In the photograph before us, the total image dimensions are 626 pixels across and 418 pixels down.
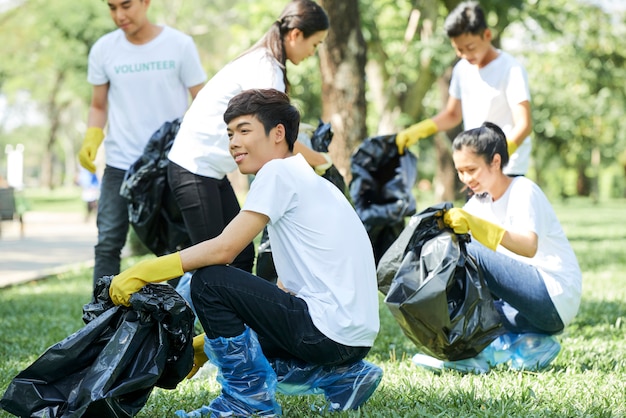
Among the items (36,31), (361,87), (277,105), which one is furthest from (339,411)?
(36,31)

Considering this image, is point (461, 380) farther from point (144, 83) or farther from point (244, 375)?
point (144, 83)

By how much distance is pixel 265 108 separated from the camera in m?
3.24

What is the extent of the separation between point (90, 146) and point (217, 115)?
4.74 ft

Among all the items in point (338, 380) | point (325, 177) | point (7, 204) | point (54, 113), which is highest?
point (325, 177)

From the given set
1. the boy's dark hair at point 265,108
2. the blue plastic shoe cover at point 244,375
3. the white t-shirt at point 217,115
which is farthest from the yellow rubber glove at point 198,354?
the white t-shirt at point 217,115

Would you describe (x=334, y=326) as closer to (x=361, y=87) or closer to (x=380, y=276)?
(x=380, y=276)

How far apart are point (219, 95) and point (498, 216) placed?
1.37 metres

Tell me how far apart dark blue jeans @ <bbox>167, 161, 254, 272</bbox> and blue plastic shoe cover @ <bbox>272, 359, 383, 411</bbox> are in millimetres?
993

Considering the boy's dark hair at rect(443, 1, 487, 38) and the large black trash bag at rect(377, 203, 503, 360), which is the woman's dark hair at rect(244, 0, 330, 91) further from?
the boy's dark hair at rect(443, 1, 487, 38)

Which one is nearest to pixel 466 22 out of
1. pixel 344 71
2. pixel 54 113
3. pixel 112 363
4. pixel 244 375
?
pixel 244 375

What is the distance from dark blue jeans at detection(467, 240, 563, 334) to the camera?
158 inches

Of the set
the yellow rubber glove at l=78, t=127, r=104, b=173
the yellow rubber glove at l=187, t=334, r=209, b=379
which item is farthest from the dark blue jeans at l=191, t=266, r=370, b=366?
the yellow rubber glove at l=78, t=127, r=104, b=173

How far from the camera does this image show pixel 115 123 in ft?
16.6

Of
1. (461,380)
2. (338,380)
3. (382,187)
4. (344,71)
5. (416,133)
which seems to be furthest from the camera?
(344,71)
